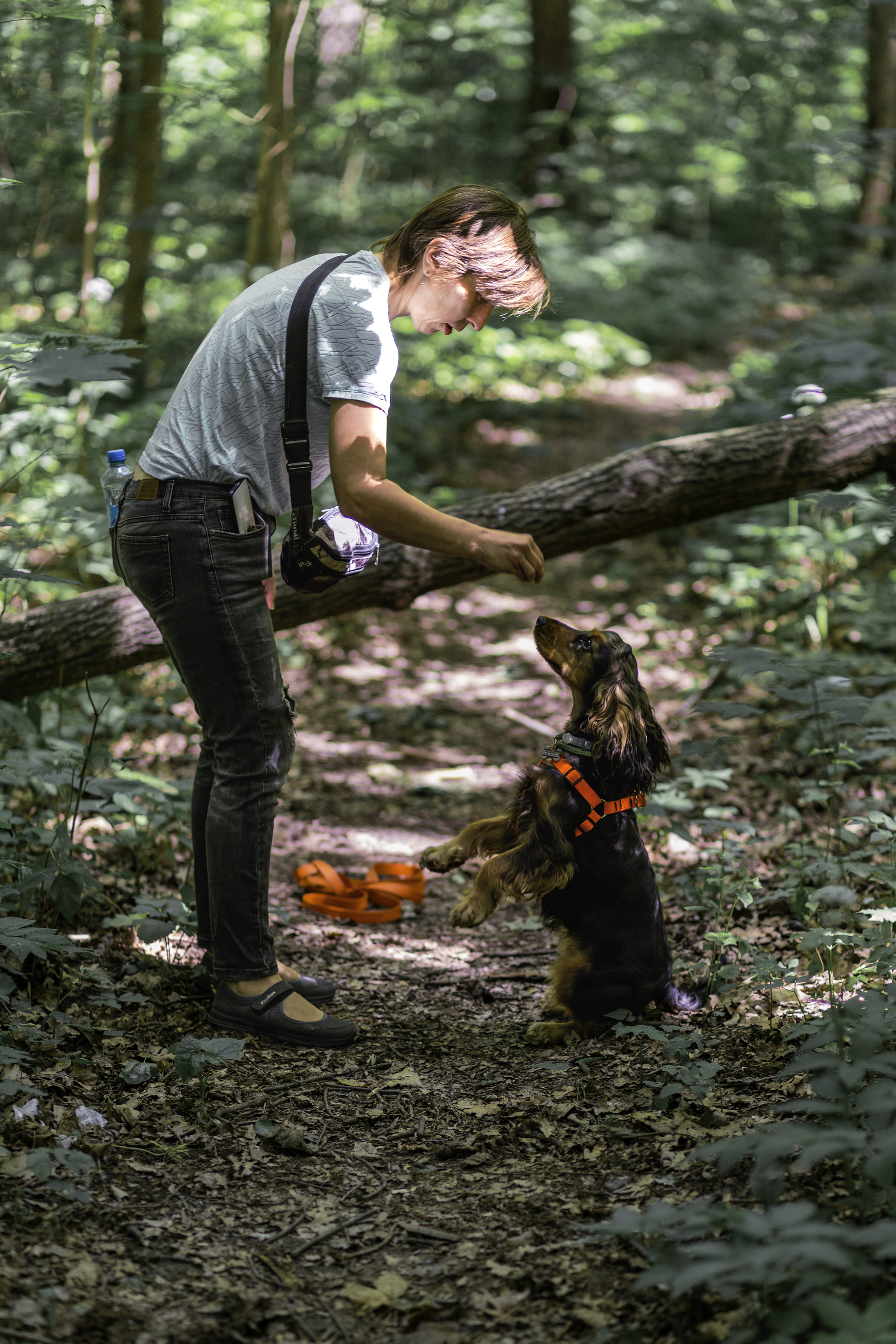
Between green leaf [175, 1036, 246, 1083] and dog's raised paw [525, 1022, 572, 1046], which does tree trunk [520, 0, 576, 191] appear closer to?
dog's raised paw [525, 1022, 572, 1046]

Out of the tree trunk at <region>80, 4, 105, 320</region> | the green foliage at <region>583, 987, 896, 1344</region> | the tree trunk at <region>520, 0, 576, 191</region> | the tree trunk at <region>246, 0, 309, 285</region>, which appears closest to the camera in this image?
the green foliage at <region>583, 987, 896, 1344</region>

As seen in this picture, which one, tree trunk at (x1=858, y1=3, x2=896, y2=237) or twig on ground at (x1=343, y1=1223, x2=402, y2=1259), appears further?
tree trunk at (x1=858, y1=3, x2=896, y2=237)

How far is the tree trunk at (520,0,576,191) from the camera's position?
16.5m

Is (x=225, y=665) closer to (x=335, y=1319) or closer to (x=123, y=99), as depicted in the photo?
(x=335, y=1319)

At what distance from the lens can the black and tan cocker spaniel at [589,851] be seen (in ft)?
10.0

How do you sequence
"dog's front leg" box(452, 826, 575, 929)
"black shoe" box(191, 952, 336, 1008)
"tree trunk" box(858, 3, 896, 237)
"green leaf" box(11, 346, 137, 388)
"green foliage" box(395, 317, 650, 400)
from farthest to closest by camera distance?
"tree trunk" box(858, 3, 896, 237), "green foliage" box(395, 317, 650, 400), "green leaf" box(11, 346, 137, 388), "black shoe" box(191, 952, 336, 1008), "dog's front leg" box(452, 826, 575, 929)

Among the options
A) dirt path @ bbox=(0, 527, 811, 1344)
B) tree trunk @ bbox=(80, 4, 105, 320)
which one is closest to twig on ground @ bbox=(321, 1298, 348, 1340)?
dirt path @ bbox=(0, 527, 811, 1344)

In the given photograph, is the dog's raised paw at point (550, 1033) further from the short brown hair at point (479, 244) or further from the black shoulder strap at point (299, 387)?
the short brown hair at point (479, 244)

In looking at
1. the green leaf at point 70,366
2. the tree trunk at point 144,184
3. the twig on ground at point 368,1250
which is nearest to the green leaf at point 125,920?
the twig on ground at point 368,1250

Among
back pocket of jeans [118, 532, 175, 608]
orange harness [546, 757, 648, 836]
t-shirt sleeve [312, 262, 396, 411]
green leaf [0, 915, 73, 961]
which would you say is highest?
t-shirt sleeve [312, 262, 396, 411]

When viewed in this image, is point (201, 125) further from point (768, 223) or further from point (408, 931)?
point (768, 223)

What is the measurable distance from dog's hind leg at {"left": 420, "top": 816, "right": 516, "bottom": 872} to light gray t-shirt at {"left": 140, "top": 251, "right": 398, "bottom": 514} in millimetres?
1174

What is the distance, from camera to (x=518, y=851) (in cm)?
306

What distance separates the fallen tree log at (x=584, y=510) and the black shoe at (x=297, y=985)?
168cm
